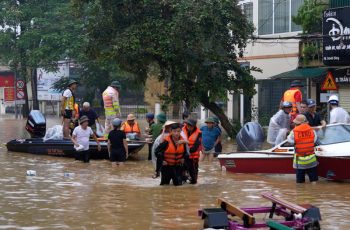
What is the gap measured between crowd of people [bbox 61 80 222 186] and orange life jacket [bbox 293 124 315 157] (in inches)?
74.7

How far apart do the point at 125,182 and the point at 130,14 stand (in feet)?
39.8

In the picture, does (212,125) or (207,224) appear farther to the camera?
(212,125)

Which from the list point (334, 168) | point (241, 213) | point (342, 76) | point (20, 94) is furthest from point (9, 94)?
point (241, 213)

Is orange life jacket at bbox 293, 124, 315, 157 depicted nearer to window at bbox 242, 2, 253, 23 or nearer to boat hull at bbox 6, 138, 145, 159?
boat hull at bbox 6, 138, 145, 159

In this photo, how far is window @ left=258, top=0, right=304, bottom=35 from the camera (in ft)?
116

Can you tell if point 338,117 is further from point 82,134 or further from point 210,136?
point 82,134

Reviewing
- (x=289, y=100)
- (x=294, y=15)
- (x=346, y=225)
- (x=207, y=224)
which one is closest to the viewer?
(x=207, y=224)

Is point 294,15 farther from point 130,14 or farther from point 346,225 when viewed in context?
point 346,225

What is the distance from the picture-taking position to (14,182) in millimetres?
16109

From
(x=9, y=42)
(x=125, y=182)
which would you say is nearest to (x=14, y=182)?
(x=125, y=182)

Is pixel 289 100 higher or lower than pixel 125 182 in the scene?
higher

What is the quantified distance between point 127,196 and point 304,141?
3.70 m

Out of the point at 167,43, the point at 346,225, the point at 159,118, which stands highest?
the point at 167,43

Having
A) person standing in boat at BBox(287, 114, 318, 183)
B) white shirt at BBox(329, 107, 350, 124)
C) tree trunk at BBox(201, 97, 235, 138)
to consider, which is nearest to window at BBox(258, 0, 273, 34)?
tree trunk at BBox(201, 97, 235, 138)
